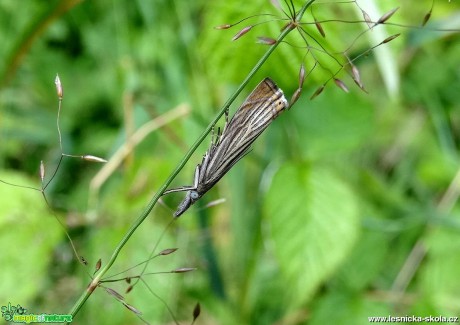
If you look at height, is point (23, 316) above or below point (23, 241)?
below

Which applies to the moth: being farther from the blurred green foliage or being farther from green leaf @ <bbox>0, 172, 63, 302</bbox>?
green leaf @ <bbox>0, 172, 63, 302</bbox>

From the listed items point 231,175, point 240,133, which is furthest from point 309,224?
point 240,133

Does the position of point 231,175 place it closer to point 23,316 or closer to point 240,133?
point 23,316

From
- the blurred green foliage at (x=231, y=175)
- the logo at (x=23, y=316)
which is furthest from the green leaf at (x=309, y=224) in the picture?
the logo at (x=23, y=316)

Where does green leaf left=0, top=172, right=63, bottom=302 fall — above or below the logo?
above

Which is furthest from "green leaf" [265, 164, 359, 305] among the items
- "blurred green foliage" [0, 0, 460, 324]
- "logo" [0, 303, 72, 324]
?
"logo" [0, 303, 72, 324]

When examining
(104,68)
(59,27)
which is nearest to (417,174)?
(104,68)

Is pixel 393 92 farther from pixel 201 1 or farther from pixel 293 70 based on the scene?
pixel 201 1
